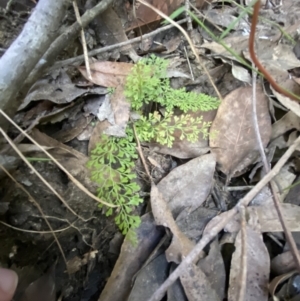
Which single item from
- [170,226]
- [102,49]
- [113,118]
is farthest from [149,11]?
[170,226]

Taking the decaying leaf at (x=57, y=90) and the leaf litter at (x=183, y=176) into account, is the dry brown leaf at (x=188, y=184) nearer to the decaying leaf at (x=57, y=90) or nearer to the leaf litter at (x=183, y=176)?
the leaf litter at (x=183, y=176)

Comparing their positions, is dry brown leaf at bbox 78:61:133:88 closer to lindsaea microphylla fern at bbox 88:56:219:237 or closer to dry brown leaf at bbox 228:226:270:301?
lindsaea microphylla fern at bbox 88:56:219:237

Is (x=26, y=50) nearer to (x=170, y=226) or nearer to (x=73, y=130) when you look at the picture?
(x=73, y=130)

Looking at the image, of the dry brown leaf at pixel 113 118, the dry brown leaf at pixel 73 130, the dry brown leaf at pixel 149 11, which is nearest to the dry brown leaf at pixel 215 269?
the dry brown leaf at pixel 113 118

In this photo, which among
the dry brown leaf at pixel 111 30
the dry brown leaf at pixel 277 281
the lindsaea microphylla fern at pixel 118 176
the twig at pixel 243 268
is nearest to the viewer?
the twig at pixel 243 268

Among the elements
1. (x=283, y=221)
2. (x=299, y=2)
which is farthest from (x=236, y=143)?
(x=299, y=2)

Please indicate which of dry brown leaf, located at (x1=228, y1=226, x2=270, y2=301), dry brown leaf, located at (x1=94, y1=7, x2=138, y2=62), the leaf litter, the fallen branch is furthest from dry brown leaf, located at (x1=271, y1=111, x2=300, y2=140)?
the fallen branch

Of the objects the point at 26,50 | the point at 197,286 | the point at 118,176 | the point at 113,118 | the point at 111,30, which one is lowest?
the point at 197,286
